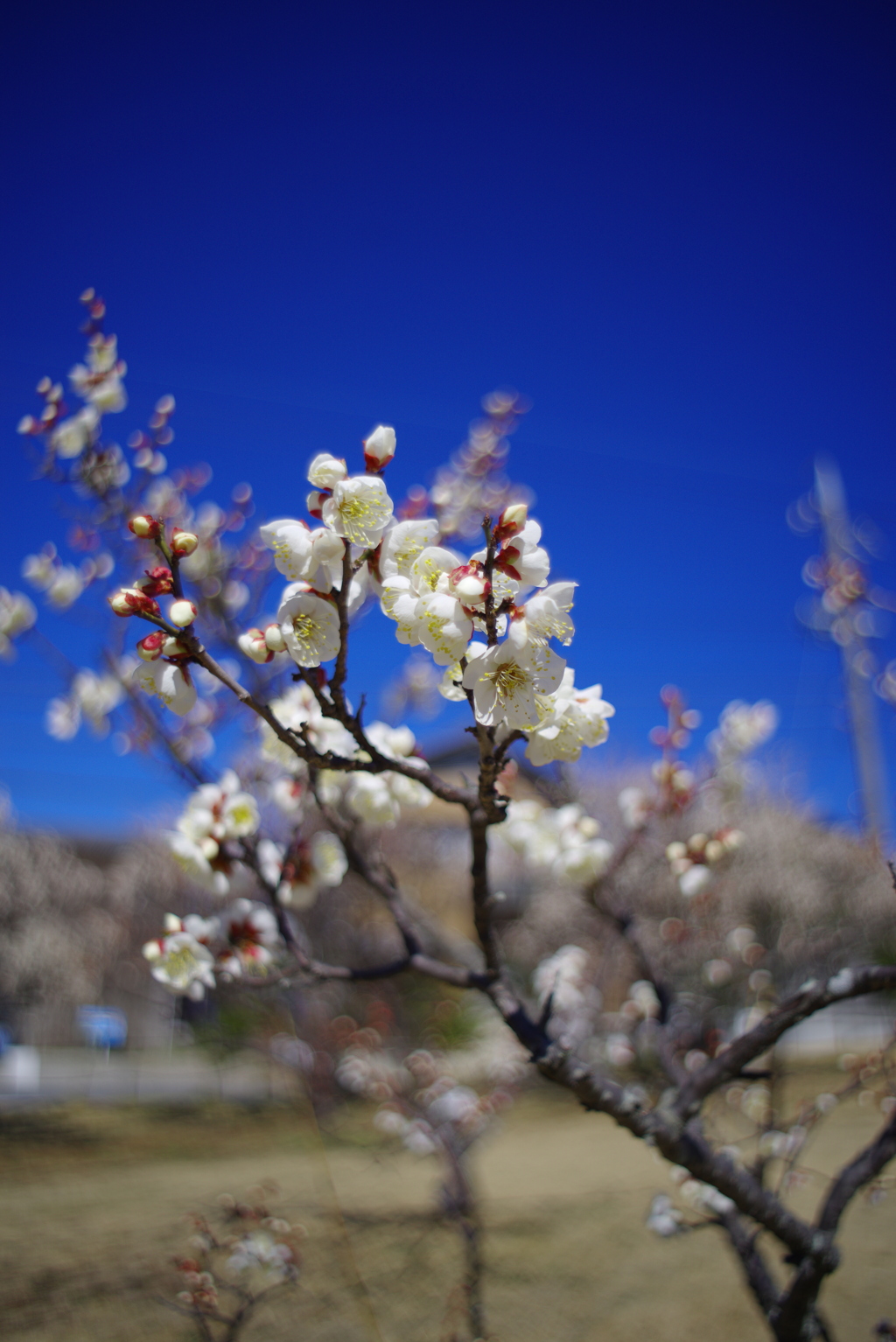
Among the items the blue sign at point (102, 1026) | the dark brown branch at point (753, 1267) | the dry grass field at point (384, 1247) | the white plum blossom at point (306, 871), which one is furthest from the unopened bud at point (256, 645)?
the blue sign at point (102, 1026)

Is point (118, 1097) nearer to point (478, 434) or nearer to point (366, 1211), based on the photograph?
point (366, 1211)

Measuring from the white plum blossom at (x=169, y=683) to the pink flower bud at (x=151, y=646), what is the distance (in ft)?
0.05

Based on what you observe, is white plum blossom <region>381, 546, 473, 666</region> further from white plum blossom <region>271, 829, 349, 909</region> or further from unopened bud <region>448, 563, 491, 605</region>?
white plum blossom <region>271, 829, 349, 909</region>

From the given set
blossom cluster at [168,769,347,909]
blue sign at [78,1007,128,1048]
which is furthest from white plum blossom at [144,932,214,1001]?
blue sign at [78,1007,128,1048]

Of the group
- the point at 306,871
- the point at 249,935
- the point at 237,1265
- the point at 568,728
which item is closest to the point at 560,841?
the point at 306,871

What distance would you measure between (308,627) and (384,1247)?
16.4ft

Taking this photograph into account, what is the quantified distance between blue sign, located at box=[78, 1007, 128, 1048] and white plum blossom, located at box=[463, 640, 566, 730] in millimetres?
15609

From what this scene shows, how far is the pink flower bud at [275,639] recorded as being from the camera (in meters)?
1.30

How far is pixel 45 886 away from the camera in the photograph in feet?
35.1

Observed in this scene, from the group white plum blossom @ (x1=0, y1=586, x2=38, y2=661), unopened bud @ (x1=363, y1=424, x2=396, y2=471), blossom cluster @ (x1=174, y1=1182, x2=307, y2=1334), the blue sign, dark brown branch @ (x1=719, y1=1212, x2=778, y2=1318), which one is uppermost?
the blue sign

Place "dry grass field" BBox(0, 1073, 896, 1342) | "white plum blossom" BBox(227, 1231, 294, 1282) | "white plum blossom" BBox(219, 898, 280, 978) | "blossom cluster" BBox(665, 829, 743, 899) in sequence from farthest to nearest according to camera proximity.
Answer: "dry grass field" BBox(0, 1073, 896, 1342) → "white plum blossom" BBox(227, 1231, 294, 1282) → "blossom cluster" BBox(665, 829, 743, 899) → "white plum blossom" BBox(219, 898, 280, 978)

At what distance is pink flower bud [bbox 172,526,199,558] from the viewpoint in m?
1.23

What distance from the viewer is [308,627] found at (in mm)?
1274

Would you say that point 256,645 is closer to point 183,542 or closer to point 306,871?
point 183,542
